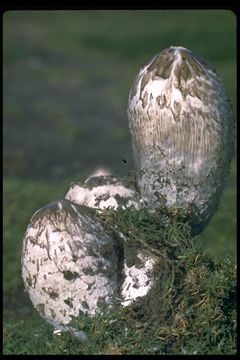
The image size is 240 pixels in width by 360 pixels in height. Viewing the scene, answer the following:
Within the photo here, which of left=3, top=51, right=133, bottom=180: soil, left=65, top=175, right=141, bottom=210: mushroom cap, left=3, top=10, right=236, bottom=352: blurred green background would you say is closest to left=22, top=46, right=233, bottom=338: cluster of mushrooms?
left=65, top=175, right=141, bottom=210: mushroom cap

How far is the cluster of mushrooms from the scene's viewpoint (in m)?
4.23

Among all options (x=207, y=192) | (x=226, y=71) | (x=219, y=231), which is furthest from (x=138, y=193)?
(x=226, y=71)

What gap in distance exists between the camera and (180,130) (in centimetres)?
430

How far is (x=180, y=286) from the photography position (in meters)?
4.31

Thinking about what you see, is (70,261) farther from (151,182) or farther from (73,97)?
(73,97)

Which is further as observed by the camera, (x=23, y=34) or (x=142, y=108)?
(x=23, y=34)

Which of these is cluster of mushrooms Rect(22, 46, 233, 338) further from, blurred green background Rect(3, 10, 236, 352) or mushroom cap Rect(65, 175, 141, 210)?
blurred green background Rect(3, 10, 236, 352)

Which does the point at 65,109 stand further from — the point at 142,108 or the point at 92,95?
the point at 142,108

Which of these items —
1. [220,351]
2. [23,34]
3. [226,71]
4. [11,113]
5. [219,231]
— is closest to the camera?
[220,351]

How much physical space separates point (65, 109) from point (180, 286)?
10.6m

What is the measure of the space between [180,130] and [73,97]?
38.3 ft

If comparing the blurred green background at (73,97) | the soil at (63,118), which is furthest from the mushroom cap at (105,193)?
the soil at (63,118)

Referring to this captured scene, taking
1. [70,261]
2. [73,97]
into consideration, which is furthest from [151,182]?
[73,97]

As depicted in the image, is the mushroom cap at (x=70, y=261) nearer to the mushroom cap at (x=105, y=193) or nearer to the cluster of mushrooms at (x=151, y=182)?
the cluster of mushrooms at (x=151, y=182)
